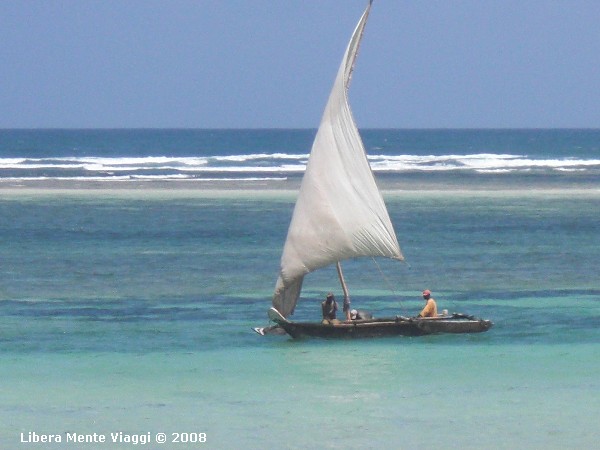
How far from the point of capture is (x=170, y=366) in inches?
720

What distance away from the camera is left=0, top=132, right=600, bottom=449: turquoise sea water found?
1487cm

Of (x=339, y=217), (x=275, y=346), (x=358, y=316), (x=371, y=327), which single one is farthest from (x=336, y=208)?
(x=275, y=346)

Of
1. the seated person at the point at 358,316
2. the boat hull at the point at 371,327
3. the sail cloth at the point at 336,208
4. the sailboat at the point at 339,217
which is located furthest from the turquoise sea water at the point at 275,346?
the sail cloth at the point at 336,208

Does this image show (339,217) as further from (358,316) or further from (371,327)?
(371,327)

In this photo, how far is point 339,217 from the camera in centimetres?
2059

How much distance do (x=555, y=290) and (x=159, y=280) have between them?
790cm

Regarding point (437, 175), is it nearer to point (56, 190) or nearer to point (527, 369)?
point (56, 190)

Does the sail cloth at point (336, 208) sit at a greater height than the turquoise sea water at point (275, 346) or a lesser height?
greater

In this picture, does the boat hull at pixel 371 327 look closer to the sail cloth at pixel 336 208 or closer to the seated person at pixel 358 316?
the seated person at pixel 358 316

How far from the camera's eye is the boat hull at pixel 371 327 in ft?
65.0

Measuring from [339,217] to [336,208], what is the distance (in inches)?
5.8

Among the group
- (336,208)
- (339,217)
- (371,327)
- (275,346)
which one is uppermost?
(336,208)

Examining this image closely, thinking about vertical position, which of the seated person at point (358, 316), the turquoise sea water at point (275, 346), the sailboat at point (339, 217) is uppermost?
the sailboat at point (339, 217)

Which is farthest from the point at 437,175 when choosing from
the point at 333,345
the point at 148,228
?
the point at 333,345
